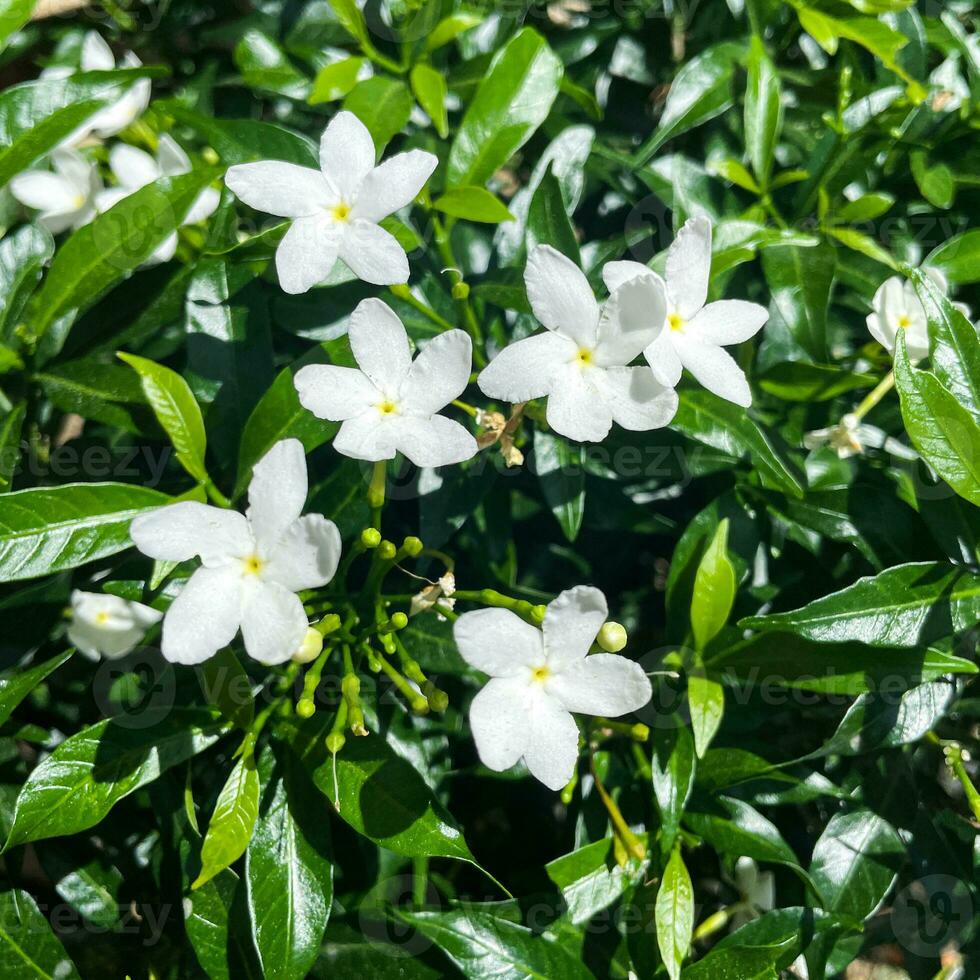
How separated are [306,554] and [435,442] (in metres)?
0.20

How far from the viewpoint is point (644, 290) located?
1.04m

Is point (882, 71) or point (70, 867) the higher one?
point (882, 71)

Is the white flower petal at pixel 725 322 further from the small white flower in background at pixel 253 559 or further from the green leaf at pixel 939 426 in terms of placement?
the small white flower in background at pixel 253 559

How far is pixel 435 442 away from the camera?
1.05 meters

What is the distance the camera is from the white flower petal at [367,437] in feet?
3.43

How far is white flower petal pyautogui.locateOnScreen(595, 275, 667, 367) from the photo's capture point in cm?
104

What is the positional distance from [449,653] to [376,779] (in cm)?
20

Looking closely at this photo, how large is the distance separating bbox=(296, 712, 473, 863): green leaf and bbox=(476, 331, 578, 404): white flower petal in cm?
51

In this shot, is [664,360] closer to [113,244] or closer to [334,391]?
[334,391]

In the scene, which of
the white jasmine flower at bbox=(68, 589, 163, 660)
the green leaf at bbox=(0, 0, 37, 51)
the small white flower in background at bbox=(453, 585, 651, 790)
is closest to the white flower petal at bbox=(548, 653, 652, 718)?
the small white flower in background at bbox=(453, 585, 651, 790)

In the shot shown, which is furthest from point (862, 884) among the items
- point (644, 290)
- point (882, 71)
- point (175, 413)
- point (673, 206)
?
point (882, 71)

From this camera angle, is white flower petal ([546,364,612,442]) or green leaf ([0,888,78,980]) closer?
white flower petal ([546,364,612,442])

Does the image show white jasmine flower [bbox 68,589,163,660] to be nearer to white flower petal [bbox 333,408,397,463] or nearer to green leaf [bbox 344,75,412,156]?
white flower petal [bbox 333,408,397,463]

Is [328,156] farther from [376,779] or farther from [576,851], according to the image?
[576,851]
